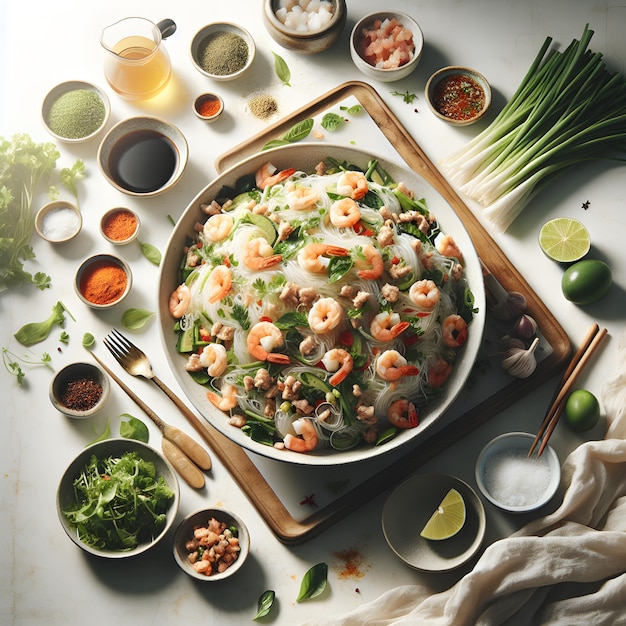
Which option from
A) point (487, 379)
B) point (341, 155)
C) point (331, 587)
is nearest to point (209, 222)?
point (341, 155)

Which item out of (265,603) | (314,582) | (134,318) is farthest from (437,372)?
(134,318)

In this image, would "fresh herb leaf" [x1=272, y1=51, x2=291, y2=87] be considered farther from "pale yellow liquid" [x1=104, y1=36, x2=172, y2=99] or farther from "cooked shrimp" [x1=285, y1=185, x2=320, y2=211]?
"cooked shrimp" [x1=285, y1=185, x2=320, y2=211]

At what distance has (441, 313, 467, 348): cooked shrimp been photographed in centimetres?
424

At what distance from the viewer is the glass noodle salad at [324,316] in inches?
162

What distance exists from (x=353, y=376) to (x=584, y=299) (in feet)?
5.22

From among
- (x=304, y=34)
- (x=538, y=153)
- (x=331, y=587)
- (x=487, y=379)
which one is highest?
(x=304, y=34)

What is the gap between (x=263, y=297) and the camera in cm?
419

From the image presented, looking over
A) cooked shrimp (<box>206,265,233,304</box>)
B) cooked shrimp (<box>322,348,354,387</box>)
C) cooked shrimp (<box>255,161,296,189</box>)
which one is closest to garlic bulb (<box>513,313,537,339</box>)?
cooked shrimp (<box>322,348,354,387</box>)

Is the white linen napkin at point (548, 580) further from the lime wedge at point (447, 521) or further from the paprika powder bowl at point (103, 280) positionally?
the paprika powder bowl at point (103, 280)

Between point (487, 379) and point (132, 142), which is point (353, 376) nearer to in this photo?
point (487, 379)

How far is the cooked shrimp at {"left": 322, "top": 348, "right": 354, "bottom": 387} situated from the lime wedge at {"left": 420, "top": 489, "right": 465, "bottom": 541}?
0.96 metres

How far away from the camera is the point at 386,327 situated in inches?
161

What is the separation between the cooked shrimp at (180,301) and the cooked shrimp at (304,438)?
36.8 inches

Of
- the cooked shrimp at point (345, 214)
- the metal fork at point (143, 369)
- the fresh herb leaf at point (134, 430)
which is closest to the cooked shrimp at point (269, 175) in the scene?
the cooked shrimp at point (345, 214)
